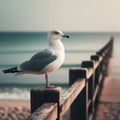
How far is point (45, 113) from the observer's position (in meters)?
2.22

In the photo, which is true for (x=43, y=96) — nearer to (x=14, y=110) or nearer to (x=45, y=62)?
(x=45, y=62)

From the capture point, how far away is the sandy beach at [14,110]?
10.6m

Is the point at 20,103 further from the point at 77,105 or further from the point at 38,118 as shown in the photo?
the point at 38,118

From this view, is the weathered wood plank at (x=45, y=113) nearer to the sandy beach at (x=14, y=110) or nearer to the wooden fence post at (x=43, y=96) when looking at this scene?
the wooden fence post at (x=43, y=96)

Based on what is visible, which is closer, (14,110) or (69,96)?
(69,96)

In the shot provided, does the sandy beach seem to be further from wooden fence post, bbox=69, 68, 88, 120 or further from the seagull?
the seagull

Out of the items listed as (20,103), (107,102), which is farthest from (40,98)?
(20,103)

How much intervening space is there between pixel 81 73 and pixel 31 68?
1.05 meters

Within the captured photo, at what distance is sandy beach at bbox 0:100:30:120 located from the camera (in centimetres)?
1058

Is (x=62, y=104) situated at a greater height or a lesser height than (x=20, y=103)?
greater

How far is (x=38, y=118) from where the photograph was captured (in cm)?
209

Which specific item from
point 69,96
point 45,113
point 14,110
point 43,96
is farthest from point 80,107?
point 14,110

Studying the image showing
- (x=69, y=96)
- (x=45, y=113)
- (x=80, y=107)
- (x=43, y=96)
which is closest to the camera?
(x=45, y=113)

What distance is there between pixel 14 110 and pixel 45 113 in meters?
9.90
